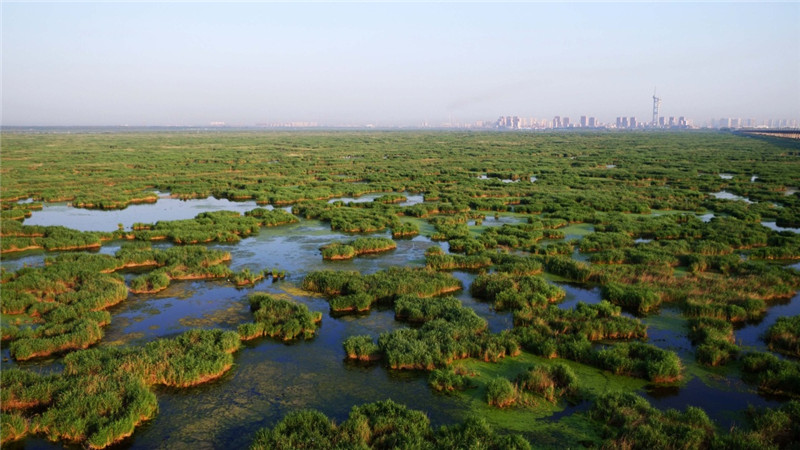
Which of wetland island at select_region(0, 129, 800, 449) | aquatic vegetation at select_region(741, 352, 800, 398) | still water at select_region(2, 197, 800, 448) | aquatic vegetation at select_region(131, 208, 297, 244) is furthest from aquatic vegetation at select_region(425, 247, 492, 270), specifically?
aquatic vegetation at select_region(131, 208, 297, 244)

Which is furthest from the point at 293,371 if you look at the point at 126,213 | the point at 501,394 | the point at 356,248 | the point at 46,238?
the point at 126,213

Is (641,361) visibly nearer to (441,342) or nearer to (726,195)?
(441,342)

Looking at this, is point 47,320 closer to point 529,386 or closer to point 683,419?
point 529,386

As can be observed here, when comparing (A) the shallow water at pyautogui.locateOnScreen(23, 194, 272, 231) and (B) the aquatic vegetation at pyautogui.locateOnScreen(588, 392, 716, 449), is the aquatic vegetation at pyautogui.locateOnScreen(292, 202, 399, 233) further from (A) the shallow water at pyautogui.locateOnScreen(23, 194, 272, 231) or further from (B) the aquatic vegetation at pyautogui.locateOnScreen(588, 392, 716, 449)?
(B) the aquatic vegetation at pyautogui.locateOnScreen(588, 392, 716, 449)

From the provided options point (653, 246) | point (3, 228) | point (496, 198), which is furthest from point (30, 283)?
point (496, 198)

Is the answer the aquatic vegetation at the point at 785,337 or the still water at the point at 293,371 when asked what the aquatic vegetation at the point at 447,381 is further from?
the aquatic vegetation at the point at 785,337
